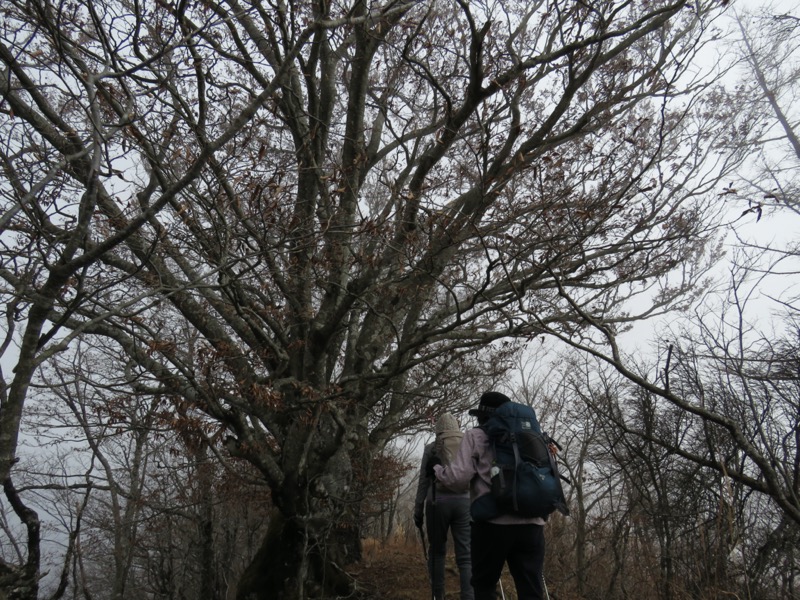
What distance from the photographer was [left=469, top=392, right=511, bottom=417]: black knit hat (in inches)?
153

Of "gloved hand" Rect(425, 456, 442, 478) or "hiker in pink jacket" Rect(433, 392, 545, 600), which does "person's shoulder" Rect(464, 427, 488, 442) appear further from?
"gloved hand" Rect(425, 456, 442, 478)

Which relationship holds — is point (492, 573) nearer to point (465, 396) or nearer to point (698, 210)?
point (698, 210)

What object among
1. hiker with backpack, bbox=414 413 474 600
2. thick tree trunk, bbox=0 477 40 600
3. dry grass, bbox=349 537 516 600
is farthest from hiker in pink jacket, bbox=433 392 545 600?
dry grass, bbox=349 537 516 600

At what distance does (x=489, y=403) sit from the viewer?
3930mm

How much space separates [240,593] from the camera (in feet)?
20.3

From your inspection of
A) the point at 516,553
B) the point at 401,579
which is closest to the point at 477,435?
the point at 516,553

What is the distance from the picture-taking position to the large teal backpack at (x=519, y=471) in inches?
129

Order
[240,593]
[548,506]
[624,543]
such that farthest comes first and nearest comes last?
1. [240,593]
2. [624,543]
3. [548,506]

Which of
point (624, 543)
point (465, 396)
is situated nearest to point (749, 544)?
point (624, 543)

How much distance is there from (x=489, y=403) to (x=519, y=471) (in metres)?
0.67

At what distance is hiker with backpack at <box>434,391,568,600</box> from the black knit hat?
0.19m

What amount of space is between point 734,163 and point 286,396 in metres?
6.62

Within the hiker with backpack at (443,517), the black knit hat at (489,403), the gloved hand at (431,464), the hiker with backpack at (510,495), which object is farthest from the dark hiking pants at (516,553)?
the gloved hand at (431,464)

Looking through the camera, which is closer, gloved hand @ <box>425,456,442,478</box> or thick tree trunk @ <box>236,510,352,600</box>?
gloved hand @ <box>425,456,442,478</box>
